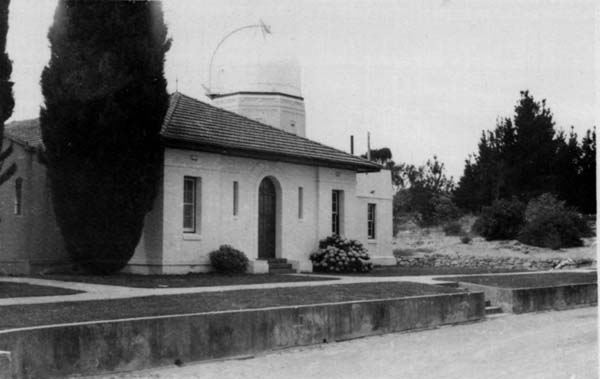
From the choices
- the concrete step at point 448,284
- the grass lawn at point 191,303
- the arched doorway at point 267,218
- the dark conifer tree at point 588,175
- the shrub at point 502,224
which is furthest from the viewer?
the dark conifer tree at point 588,175

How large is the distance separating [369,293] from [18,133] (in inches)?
538

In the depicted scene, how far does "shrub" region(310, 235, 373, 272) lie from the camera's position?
2550 centimetres

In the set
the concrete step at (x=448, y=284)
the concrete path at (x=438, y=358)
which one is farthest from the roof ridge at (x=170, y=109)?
the concrete path at (x=438, y=358)

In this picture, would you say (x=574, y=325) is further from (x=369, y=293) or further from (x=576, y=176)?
(x=576, y=176)

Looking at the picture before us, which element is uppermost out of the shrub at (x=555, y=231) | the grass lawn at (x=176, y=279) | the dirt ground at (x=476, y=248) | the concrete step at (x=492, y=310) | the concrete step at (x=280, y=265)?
the shrub at (x=555, y=231)

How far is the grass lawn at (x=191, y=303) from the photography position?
11.2 metres

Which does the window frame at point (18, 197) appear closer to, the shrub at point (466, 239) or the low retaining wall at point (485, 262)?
the low retaining wall at point (485, 262)

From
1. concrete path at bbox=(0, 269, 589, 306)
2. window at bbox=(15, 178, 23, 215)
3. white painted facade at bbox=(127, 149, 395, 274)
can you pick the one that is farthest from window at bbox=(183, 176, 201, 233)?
concrete path at bbox=(0, 269, 589, 306)

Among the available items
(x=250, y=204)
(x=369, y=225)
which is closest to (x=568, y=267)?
(x=369, y=225)

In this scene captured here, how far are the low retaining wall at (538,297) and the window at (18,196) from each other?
12.1 meters

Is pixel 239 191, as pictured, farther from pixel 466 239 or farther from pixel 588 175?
pixel 588 175

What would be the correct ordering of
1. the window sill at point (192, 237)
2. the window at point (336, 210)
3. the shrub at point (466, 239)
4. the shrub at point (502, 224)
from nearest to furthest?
the window sill at point (192, 237) < the window at point (336, 210) < the shrub at point (466, 239) < the shrub at point (502, 224)

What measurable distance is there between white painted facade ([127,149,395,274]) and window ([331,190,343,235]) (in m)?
0.19

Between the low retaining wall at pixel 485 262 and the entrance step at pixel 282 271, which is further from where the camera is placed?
the low retaining wall at pixel 485 262
